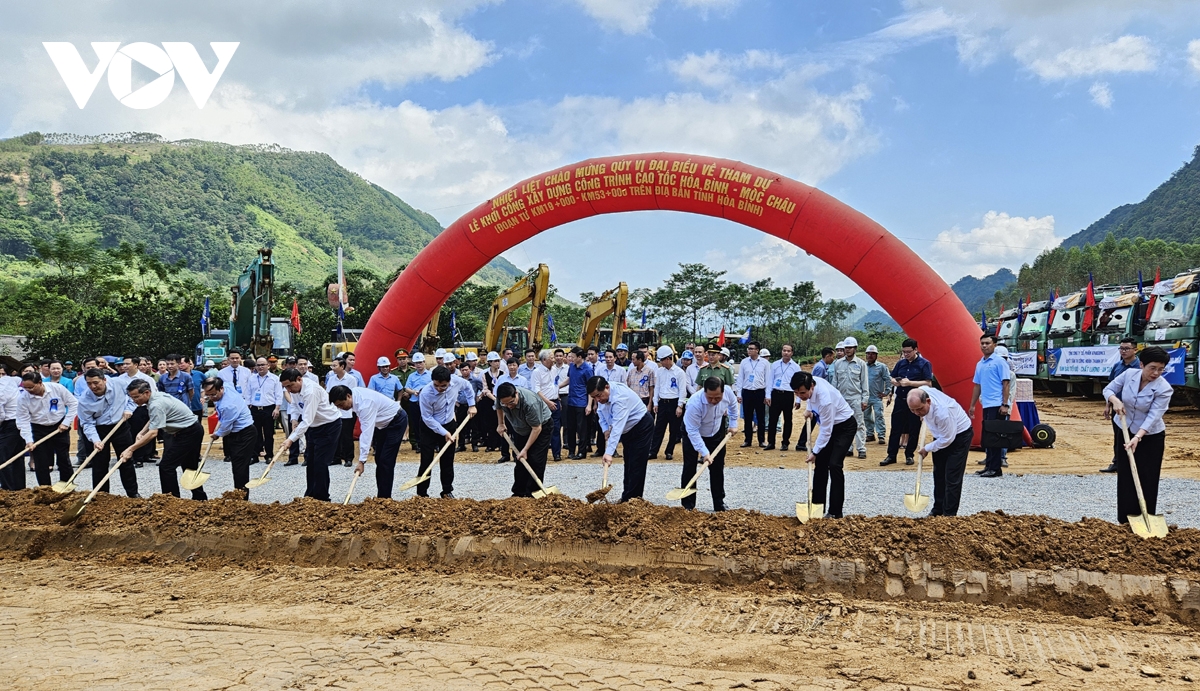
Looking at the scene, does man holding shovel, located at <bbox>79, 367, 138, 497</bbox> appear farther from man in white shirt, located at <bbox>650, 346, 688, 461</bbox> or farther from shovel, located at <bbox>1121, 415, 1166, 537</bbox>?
shovel, located at <bbox>1121, 415, 1166, 537</bbox>

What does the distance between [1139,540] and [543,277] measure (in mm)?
14534

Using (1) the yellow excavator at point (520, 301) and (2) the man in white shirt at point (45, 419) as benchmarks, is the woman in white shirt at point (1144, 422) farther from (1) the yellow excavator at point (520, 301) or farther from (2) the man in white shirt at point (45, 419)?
(1) the yellow excavator at point (520, 301)

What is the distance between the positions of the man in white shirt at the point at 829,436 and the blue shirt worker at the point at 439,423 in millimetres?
3560

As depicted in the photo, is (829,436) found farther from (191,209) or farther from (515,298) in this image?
(191,209)

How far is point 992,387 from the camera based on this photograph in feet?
29.3

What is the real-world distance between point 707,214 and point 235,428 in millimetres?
6900

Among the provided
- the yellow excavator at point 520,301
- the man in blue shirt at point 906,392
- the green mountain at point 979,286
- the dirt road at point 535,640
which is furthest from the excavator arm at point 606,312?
the green mountain at point 979,286

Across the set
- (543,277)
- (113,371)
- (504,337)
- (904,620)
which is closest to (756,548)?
(904,620)

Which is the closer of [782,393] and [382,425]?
[382,425]

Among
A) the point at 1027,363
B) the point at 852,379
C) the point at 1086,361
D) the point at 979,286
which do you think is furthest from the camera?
the point at 979,286

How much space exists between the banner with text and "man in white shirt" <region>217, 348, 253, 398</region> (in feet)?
57.7

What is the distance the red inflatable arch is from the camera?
1005 cm

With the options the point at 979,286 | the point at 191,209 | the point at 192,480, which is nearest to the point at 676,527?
the point at 192,480

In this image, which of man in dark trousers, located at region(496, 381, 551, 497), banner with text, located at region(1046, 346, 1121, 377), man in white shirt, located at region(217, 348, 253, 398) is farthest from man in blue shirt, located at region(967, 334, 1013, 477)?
banner with text, located at region(1046, 346, 1121, 377)
